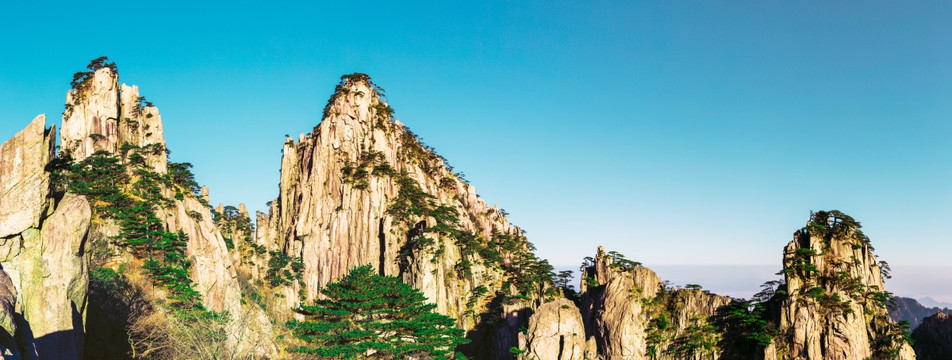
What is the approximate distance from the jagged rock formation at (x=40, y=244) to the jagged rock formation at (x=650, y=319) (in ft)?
168

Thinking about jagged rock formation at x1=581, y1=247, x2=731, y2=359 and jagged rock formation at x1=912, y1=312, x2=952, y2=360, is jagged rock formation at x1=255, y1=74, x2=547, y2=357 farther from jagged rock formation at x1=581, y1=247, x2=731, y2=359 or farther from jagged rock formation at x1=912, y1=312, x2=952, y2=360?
jagged rock formation at x1=912, y1=312, x2=952, y2=360

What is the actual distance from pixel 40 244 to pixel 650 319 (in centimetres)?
5775

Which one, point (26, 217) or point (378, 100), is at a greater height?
point (378, 100)

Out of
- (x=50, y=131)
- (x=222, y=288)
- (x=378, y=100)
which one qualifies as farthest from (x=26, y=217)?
(x=378, y=100)

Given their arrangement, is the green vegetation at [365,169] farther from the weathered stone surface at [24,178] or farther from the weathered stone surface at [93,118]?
the weathered stone surface at [24,178]

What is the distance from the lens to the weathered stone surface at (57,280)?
30.3m

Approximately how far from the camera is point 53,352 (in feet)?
101

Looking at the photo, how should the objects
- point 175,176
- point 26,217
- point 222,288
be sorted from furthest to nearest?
point 175,176 < point 222,288 < point 26,217

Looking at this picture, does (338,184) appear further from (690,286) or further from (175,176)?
(690,286)

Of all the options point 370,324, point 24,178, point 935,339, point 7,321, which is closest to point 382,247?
point 370,324

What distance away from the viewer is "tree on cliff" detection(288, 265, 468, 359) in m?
54.2

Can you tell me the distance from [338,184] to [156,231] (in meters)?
34.3

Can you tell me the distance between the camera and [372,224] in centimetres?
9862

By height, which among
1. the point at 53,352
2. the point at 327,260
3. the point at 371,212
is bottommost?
the point at 53,352
